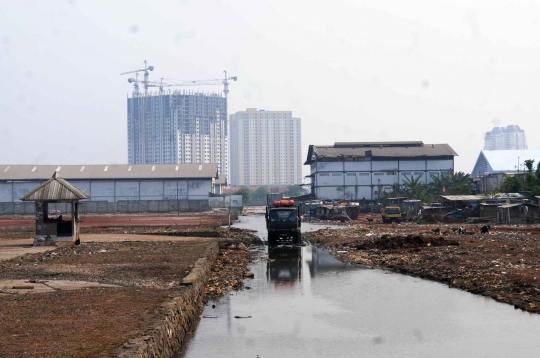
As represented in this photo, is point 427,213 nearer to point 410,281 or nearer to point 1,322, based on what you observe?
point 410,281

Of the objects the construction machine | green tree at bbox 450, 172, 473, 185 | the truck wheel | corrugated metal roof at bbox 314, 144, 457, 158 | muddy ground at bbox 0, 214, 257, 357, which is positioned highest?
corrugated metal roof at bbox 314, 144, 457, 158

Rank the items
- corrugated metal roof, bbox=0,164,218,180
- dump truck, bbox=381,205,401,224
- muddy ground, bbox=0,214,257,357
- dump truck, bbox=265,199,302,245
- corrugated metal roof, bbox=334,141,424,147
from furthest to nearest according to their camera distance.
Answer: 1. corrugated metal roof, bbox=334,141,424,147
2. corrugated metal roof, bbox=0,164,218,180
3. dump truck, bbox=381,205,401,224
4. dump truck, bbox=265,199,302,245
5. muddy ground, bbox=0,214,257,357

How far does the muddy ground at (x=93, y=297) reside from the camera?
33.1 feet

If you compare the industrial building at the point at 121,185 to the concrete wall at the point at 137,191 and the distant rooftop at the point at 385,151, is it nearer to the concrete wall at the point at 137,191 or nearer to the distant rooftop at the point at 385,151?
the concrete wall at the point at 137,191

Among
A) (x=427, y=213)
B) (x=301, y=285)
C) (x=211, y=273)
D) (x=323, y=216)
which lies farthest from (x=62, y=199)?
(x=323, y=216)

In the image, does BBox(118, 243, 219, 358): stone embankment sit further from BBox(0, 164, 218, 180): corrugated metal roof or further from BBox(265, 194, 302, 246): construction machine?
BBox(0, 164, 218, 180): corrugated metal roof

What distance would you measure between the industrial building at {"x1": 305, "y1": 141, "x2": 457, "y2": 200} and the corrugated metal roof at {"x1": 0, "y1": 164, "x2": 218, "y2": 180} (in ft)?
59.0

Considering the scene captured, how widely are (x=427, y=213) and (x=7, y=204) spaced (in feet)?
209

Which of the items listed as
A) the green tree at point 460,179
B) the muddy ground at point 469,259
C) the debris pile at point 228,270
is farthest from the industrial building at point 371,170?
the debris pile at point 228,270

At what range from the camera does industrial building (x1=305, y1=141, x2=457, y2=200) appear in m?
98.1

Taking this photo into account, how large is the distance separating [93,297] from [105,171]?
91.9m

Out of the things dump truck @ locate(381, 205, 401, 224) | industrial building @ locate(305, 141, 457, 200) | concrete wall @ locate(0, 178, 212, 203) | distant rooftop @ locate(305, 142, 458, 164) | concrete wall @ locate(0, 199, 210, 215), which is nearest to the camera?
dump truck @ locate(381, 205, 401, 224)

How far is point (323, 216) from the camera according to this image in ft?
249

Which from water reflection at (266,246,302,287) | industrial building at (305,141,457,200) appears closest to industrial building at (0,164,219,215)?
industrial building at (305,141,457,200)
